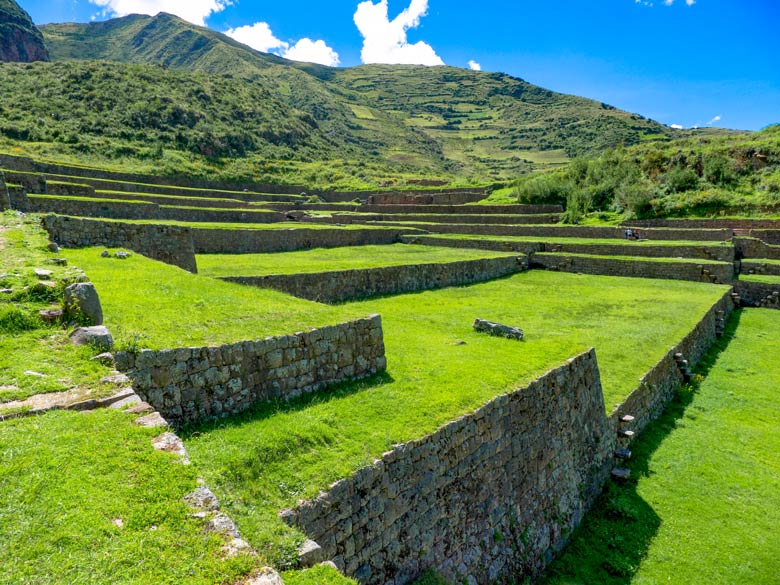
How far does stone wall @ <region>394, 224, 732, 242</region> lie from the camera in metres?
28.7

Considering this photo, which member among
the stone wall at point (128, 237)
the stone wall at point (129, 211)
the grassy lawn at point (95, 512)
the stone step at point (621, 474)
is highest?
the stone wall at point (129, 211)

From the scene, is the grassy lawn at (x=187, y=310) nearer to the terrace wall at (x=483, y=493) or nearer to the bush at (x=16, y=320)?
the bush at (x=16, y=320)

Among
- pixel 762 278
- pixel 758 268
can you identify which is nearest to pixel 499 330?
pixel 762 278

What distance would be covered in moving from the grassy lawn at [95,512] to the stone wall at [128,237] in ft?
35.3

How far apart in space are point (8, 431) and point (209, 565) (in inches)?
90.7

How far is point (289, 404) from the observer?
248 inches

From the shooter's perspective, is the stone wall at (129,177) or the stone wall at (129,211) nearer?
the stone wall at (129,211)

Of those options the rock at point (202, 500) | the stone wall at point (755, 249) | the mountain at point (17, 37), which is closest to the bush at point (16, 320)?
the rock at point (202, 500)

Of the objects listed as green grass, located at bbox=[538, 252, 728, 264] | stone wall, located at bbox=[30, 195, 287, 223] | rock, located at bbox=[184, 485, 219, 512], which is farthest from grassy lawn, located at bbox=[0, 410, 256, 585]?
green grass, located at bbox=[538, 252, 728, 264]

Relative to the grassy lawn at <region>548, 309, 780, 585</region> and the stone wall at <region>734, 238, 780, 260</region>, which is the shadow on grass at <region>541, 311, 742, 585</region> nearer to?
the grassy lawn at <region>548, 309, 780, 585</region>

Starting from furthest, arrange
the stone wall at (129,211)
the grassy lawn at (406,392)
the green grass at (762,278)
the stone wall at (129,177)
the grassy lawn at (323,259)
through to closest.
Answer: the stone wall at (129,177) < the green grass at (762,278) < the stone wall at (129,211) < the grassy lawn at (323,259) < the grassy lawn at (406,392)

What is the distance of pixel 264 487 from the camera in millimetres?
4727

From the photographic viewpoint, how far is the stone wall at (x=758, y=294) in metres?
21.9

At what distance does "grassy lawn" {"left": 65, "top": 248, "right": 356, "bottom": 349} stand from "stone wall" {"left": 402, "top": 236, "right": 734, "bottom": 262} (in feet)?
73.4
